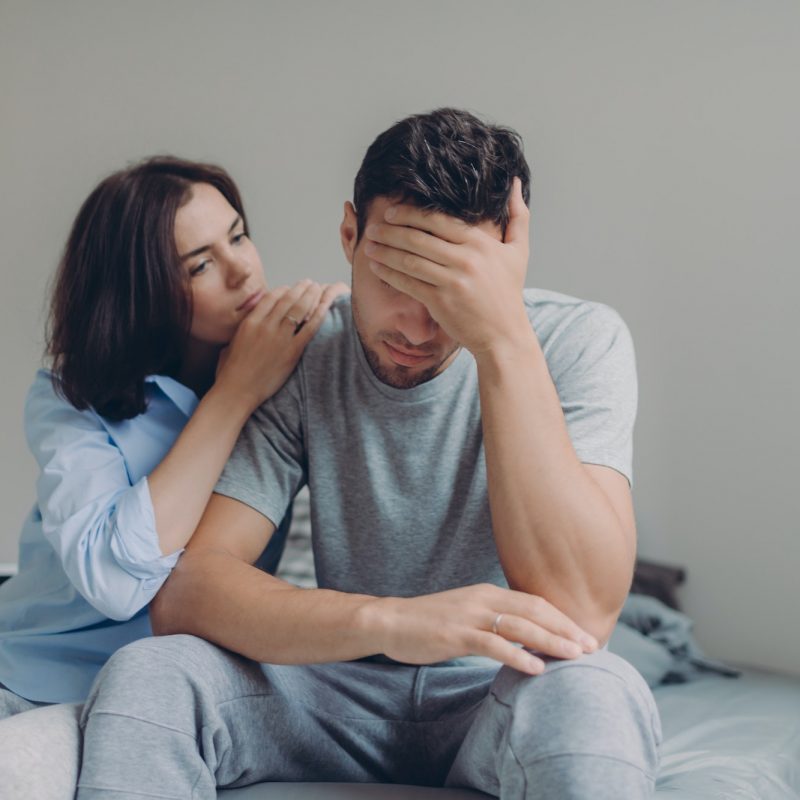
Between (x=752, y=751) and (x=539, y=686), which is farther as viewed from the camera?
(x=752, y=751)

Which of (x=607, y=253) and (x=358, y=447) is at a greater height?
(x=607, y=253)

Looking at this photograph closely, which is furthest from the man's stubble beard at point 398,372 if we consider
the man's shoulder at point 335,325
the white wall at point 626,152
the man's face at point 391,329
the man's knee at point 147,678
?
the white wall at point 626,152

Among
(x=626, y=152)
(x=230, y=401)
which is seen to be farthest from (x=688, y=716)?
(x=626, y=152)

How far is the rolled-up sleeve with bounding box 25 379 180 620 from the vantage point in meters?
1.42

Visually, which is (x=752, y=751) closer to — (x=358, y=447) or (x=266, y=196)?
(x=358, y=447)

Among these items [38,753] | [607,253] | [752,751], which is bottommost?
[752,751]

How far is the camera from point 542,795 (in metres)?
0.97

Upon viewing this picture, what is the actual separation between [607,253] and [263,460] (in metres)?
1.45

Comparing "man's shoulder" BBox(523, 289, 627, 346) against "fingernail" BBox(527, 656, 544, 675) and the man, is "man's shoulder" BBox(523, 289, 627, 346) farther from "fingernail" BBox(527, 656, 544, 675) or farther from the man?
"fingernail" BBox(527, 656, 544, 675)

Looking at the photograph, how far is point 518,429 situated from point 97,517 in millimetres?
620

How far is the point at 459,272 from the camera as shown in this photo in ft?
4.21

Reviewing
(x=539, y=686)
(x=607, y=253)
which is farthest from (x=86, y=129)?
(x=539, y=686)

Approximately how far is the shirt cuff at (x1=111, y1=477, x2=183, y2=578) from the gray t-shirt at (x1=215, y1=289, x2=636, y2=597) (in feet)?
0.38

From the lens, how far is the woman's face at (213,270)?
168 centimetres
